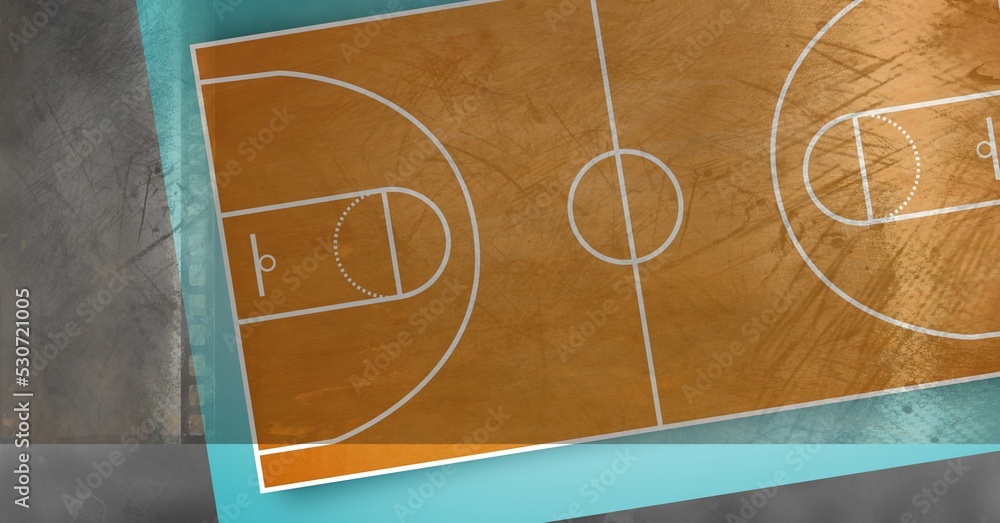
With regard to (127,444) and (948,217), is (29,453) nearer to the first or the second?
(127,444)

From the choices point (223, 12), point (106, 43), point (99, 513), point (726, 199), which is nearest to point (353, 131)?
point (223, 12)

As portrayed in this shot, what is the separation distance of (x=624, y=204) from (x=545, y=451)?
1710 millimetres

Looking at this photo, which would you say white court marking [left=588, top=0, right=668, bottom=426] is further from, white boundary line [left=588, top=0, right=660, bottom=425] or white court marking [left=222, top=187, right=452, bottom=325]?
white court marking [left=222, top=187, right=452, bottom=325]

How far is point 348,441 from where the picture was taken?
4547mm

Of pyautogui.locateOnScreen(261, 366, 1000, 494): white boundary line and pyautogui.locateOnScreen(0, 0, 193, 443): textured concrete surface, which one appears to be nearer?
pyautogui.locateOnScreen(261, 366, 1000, 494): white boundary line

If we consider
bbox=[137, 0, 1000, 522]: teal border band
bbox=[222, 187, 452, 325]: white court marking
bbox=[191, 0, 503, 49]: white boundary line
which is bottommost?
bbox=[137, 0, 1000, 522]: teal border band

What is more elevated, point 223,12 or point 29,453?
point 223,12

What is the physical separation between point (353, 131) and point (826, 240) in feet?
10.6

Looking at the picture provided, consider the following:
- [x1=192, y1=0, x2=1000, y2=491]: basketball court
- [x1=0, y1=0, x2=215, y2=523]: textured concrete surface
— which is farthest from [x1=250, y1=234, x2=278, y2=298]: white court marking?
[x1=0, y1=0, x2=215, y2=523]: textured concrete surface

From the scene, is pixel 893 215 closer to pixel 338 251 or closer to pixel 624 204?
pixel 624 204

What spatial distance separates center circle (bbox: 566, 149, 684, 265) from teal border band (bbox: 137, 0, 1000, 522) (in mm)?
1170

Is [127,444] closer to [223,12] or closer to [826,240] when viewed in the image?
[223,12]

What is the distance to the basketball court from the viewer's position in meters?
4.55

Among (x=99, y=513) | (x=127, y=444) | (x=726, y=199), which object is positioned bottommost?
(x=99, y=513)
